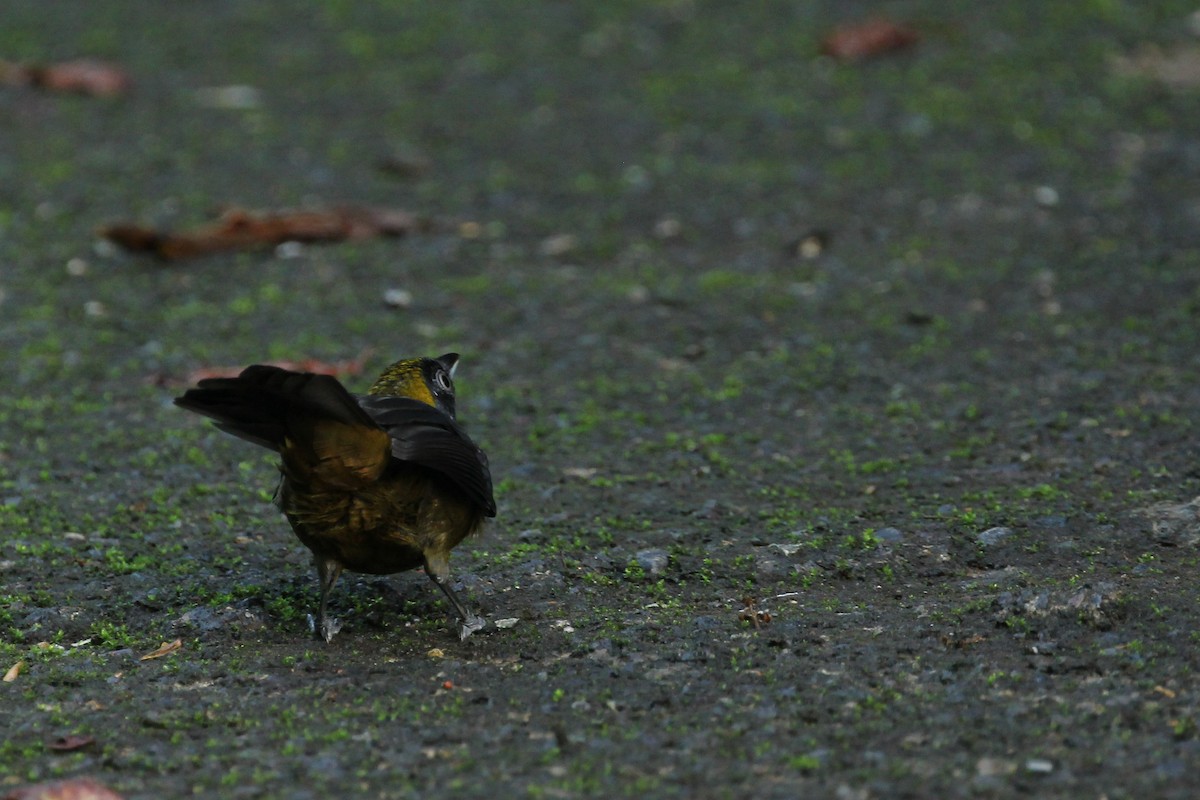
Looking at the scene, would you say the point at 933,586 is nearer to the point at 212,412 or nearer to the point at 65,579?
the point at 212,412

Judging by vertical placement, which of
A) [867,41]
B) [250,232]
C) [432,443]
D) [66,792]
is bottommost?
[250,232]

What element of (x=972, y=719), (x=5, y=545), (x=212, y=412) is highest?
(x=212, y=412)

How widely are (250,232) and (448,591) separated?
3.99m

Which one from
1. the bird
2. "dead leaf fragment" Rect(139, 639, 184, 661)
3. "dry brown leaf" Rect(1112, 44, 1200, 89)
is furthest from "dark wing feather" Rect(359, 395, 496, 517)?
"dry brown leaf" Rect(1112, 44, 1200, 89)

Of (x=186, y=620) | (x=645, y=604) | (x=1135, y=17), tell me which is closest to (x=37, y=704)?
(x=186, y=620)

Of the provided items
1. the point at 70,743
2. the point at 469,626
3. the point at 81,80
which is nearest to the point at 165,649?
the point at 70,743

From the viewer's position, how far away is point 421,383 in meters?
5.01

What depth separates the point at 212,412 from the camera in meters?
4.17

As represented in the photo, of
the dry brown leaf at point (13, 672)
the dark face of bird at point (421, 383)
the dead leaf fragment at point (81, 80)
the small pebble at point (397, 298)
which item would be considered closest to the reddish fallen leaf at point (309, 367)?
the small pebble at point (397, 298)

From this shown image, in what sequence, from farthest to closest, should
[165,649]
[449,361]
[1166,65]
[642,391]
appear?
[1166,65]
[642,391]
[449,361]
[165,649]

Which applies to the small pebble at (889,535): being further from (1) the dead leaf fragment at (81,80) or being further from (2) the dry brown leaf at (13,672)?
(1) the dead leaf fragment at (81,80)

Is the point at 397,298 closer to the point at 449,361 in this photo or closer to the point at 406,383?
the point at 449,361

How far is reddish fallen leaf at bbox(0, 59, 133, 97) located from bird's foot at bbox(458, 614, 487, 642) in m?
6.75

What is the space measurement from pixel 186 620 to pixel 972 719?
2.24 meters
